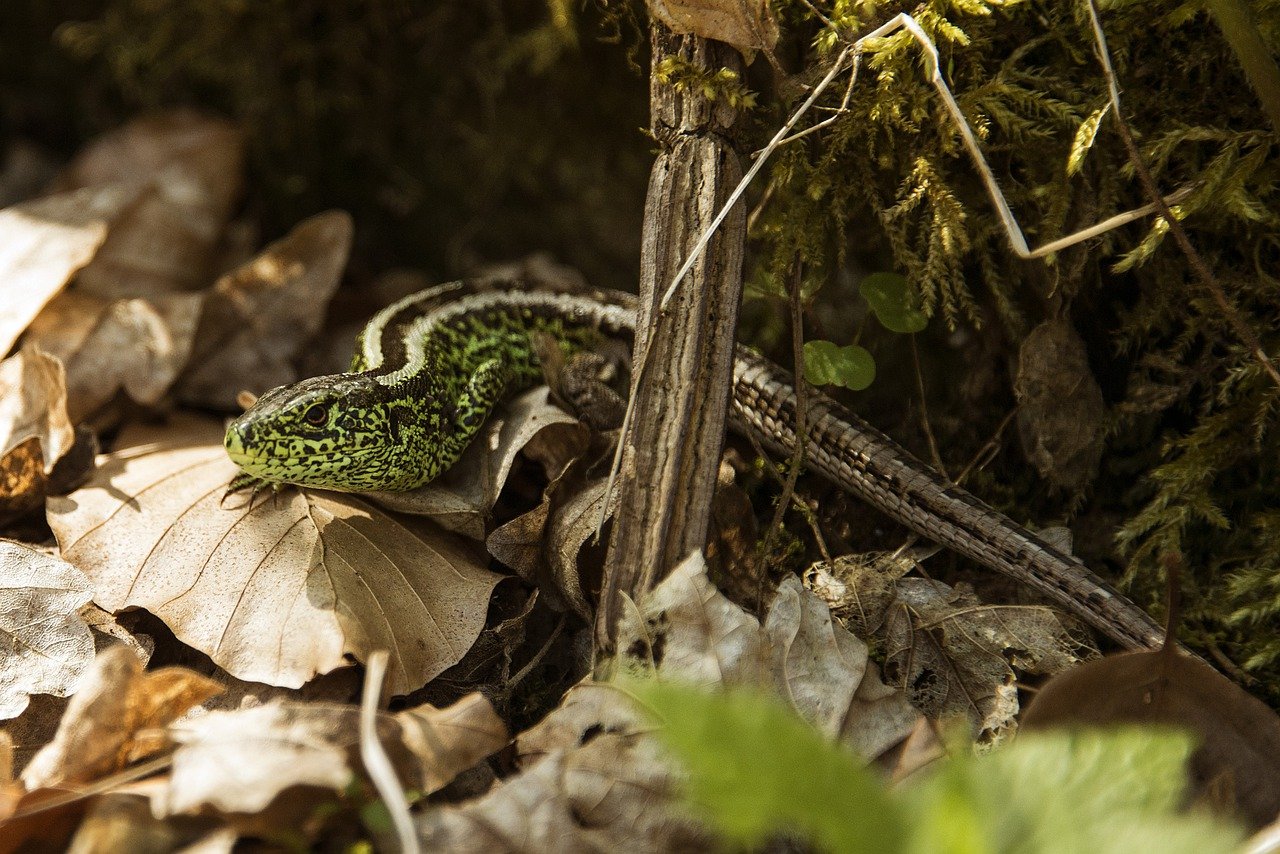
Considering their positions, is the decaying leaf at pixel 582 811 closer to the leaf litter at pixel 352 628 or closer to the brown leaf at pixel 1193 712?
the leaf litter at pixel 352 628

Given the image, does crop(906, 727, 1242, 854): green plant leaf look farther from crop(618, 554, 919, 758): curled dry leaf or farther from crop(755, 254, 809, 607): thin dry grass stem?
crop(755, 254, 809, 607): thin dry grass stem

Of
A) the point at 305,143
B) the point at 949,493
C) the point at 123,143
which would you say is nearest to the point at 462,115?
the point at 305,143

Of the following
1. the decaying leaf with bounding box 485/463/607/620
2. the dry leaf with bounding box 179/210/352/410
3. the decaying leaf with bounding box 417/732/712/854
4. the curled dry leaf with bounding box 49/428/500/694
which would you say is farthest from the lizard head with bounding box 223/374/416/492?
the decaying leaf with bounding box 417/732/712/854

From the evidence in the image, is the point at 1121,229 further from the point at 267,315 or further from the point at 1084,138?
the point at 267,315

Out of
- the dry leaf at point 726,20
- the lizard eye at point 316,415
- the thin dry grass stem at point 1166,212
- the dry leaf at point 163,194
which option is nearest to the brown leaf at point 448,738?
the lizard eye at point 316,415

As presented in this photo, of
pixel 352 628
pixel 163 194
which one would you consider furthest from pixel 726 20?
pixel 163 194

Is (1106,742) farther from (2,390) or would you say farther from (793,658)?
(2,390)

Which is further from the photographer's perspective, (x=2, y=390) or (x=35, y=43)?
(x=35, y=43)
